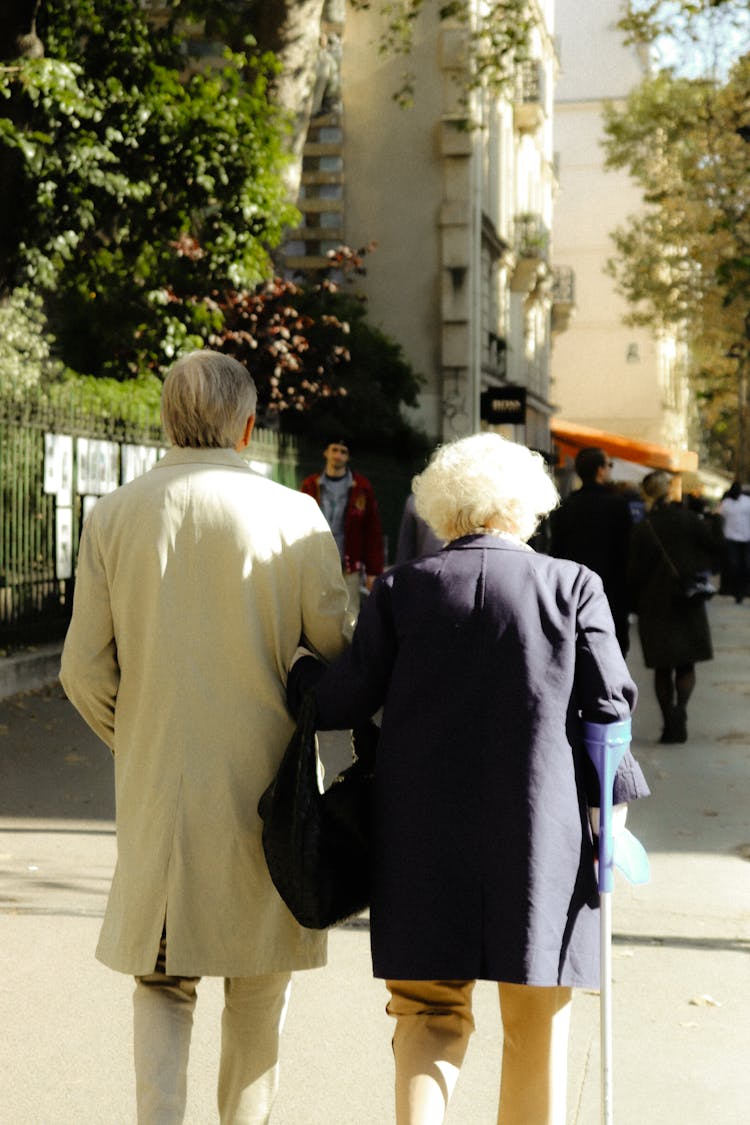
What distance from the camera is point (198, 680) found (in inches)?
126

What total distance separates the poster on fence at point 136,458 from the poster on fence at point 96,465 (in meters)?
0.17

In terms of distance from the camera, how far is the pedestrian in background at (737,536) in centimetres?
2417

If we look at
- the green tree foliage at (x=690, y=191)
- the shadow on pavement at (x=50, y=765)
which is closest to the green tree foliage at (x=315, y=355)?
the green tree foliage at (x=690, y=191)

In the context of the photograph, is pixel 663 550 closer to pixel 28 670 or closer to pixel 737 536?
pixel 28 670

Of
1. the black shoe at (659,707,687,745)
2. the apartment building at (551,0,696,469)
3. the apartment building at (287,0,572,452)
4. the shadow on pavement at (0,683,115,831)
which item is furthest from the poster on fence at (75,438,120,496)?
the apartment building at (551,0,696,469)

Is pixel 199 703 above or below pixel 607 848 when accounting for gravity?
above

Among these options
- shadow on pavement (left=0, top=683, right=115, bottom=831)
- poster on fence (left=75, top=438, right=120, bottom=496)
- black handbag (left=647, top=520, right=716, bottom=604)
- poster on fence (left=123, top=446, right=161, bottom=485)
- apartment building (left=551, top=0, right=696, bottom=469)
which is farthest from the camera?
apartment building (left=551, top=0, right=696, bottom=469)

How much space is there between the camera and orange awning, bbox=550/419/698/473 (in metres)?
31.0

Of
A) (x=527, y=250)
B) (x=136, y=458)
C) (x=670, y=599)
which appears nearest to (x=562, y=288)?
(x=527, y=250)

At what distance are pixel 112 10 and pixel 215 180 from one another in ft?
5.87

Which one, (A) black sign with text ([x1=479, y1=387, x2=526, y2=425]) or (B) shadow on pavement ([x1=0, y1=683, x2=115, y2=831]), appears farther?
(A) black sign with text ([x1=479, y1=387, x2=526, y2=425])

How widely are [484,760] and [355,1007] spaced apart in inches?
78.6

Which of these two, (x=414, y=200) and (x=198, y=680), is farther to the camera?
(x=414, y=200)

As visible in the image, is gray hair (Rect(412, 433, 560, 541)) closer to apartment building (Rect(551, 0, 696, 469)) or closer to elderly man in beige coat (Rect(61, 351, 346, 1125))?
elderly man in beige coat (Rect(61, 351, 346, 1125))
